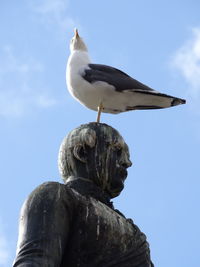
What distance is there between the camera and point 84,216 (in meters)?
5.72

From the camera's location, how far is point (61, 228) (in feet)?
18.2

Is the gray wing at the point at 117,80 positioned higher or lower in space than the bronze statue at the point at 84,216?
higher

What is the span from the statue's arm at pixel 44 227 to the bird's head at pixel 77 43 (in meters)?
6.11

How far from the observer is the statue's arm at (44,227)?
17.4 feet

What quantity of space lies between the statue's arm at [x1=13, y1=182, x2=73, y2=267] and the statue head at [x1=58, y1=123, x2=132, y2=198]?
53 cm

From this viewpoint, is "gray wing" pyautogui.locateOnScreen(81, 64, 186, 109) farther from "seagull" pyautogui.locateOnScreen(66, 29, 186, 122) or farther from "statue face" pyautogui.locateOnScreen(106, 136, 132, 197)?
"statue face" pyautogui.locateOnScreen(106, 136, 132, 197)

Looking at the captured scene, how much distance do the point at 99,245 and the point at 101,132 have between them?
1089 millimetres

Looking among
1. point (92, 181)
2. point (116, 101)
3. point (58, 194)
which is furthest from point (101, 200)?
point (116, 101)

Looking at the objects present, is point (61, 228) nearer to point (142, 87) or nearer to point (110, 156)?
point (110, 156)

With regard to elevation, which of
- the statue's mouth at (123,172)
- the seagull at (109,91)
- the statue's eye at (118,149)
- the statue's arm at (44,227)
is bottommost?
the statue's arm at (44,227)

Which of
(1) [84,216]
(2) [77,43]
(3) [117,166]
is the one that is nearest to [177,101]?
(2) [77,43]

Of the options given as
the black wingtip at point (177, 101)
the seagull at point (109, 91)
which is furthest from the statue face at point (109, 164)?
the black wingtip at point (177, 101)

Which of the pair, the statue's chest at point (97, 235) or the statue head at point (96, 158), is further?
the statue head at point (96, 158)

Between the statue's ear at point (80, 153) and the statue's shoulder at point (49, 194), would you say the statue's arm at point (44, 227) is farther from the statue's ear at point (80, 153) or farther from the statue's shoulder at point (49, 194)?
the statue's ear at point (80, 153)
